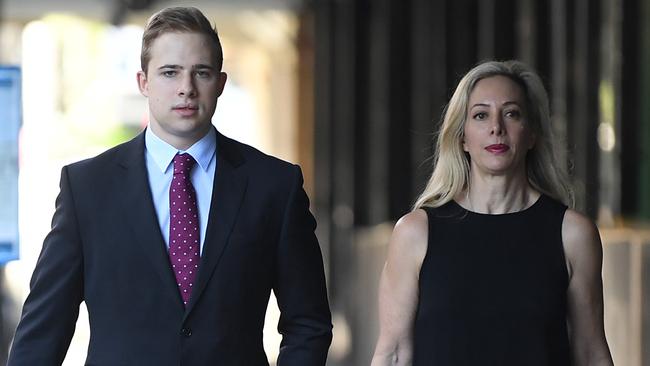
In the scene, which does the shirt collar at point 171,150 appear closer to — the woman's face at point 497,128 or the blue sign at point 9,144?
the woman's face at point 497,128

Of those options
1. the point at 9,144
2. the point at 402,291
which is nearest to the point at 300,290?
the point at 402,291

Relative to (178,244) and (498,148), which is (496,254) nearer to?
(498,148)

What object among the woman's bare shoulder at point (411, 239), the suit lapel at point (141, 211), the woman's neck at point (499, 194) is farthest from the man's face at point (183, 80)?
the woman's neck at point (499, 194)

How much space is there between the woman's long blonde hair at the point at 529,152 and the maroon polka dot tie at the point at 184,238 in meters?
0.85

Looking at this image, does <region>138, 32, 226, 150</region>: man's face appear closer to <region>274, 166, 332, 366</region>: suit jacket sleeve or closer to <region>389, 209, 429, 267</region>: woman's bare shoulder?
<region>274, 166, 332, 366</region>: suit jacket sleeve

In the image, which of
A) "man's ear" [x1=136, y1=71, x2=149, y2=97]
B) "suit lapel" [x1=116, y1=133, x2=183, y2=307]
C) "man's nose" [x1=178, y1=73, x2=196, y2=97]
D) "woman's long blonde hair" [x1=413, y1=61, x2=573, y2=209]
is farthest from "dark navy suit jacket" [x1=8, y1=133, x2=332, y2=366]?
"woman's long blonde hair" [x1=413, y1=61, x2=573, y2=209]

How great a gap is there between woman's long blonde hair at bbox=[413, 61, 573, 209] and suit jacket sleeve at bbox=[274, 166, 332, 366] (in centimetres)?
54

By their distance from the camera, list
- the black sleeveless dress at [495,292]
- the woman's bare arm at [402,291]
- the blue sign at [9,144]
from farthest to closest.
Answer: the blue sign at [9,144]
the woman's bare arm at [402,291]
the black sleeveless dress at [495,292]

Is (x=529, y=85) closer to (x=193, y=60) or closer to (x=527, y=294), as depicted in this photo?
(x=527, y=294)

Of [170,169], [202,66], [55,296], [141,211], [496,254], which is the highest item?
[202,66]

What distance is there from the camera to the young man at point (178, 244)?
4.19 meters

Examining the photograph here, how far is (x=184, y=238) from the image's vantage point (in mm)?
4223

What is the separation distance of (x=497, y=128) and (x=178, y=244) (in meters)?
0.99

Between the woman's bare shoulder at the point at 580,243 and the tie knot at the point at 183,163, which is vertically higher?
the tie knot at the point at 183,163
